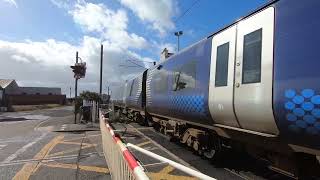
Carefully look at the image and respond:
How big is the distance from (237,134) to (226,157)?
275 cm

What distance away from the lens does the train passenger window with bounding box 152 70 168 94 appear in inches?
550

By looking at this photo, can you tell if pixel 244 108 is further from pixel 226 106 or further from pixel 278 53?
pixel 278 53

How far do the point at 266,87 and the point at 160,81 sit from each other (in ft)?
29.0

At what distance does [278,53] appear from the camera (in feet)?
20.2

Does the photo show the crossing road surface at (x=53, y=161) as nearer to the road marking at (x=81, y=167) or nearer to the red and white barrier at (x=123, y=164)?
the road marking at (x=81, y=167)

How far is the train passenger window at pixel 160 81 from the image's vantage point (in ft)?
45.8

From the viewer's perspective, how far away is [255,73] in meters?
6.77

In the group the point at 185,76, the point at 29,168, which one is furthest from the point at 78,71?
the point at 29,168

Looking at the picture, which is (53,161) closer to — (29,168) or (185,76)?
(29,168)

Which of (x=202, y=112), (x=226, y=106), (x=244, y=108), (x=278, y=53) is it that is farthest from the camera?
(x=202, y=112)

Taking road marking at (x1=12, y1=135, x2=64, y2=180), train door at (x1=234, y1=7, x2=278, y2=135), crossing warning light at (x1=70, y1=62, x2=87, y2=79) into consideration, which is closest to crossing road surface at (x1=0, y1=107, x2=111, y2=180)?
road marking at (x1=12, y1=135, x2=64, y2=180)

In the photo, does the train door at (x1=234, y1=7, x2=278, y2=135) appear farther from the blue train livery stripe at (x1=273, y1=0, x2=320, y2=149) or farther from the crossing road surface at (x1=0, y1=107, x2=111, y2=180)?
the crossing road surface at (x1=0, y1=107, x2=111, y2=180)

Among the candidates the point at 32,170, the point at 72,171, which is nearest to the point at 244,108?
the point at 72,171

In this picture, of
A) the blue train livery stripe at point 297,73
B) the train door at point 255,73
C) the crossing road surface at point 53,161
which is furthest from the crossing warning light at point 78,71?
the blue train livery stripe at point 297,73
